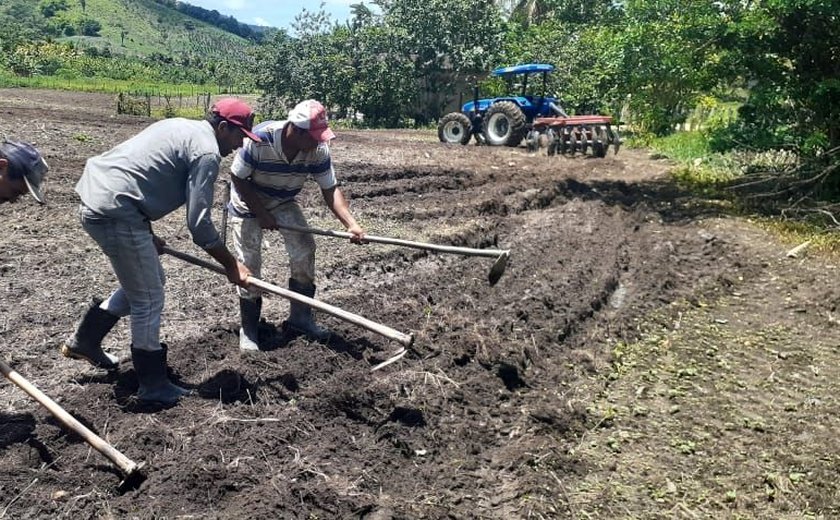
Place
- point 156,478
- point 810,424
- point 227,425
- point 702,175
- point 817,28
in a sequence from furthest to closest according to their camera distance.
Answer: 1. point 702,175
2. point 817,28
3. point 810,424
4. point 227,425
5. point 156,478

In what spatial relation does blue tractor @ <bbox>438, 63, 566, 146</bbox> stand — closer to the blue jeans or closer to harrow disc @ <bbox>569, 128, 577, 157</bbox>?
harrow disc @ <bbox>569, 128, 577, 157</bbox>

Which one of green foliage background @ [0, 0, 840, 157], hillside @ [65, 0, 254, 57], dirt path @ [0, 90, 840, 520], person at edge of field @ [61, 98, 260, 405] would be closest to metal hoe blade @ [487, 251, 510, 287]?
dirt path @ [0, 90, 840, 520]

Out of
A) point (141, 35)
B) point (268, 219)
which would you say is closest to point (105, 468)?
point (268, 219)

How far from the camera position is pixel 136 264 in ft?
12.7

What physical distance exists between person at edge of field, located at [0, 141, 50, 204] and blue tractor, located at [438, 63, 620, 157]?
13.0 meters

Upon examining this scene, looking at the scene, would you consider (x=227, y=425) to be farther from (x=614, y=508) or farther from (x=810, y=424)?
(x=810, y=424)

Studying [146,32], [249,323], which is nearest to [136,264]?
[249,323]

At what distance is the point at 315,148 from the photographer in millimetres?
4707

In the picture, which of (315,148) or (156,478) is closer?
(156,478)

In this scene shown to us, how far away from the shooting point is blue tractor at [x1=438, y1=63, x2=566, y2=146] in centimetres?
1703

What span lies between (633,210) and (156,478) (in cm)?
832

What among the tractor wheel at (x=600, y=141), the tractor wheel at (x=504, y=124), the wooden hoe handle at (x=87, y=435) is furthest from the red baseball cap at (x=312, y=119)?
the tractor wheel at (x=504, y=124)

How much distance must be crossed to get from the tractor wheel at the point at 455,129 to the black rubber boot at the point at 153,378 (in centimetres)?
1501

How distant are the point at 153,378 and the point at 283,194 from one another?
158cm
